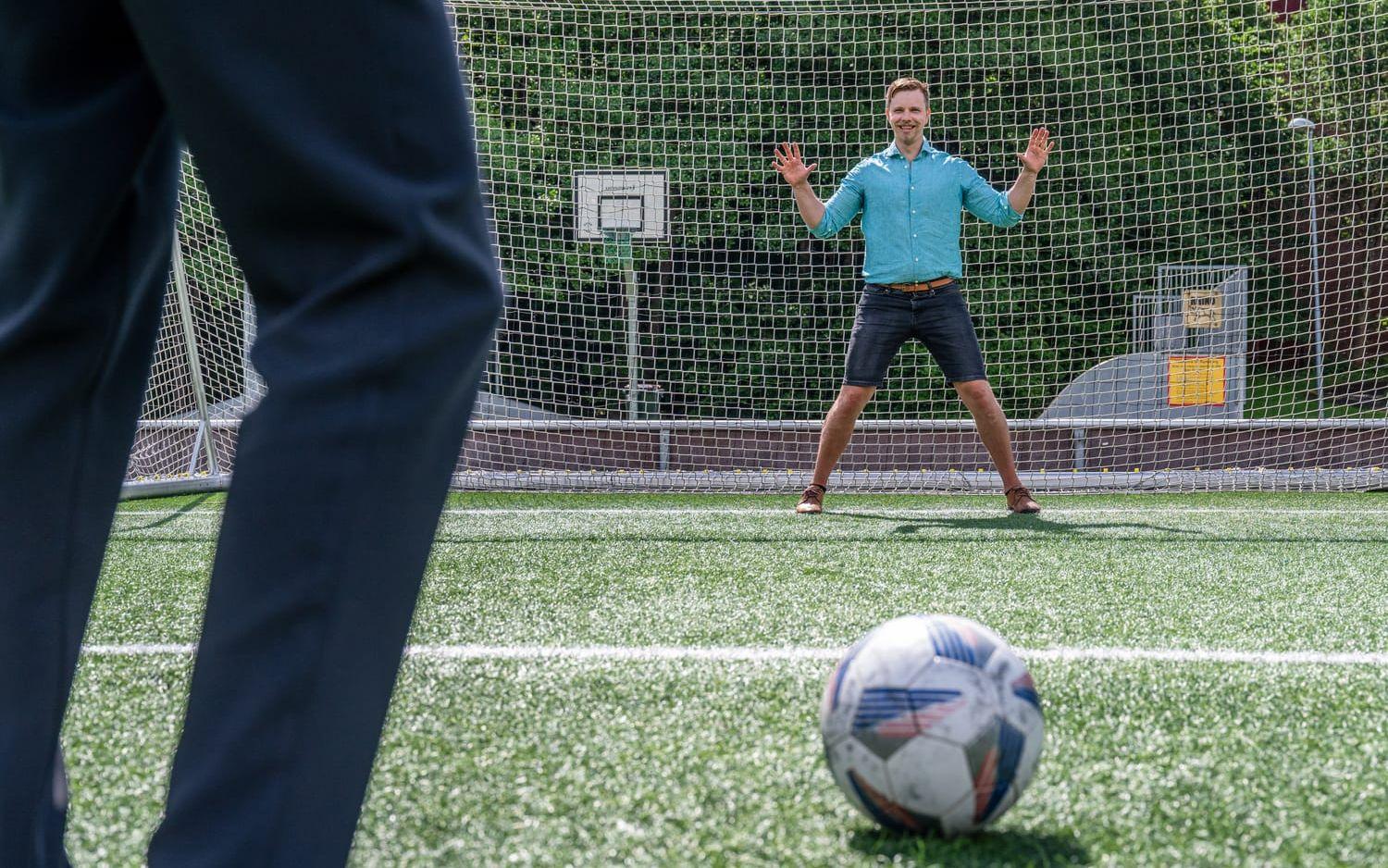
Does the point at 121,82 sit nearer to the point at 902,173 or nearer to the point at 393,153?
the point at 393,153

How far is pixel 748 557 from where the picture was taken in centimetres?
385

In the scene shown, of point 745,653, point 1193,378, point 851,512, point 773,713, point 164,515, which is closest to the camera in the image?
point 773,713

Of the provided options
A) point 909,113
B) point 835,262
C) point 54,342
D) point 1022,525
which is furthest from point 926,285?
point 835,262

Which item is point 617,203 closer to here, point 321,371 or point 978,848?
point 978,848

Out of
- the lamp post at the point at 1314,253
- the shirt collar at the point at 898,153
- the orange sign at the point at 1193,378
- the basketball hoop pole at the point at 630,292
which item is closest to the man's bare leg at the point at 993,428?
the shirt collar at the point at 898,153

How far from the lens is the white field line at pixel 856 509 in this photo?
5.54 metres

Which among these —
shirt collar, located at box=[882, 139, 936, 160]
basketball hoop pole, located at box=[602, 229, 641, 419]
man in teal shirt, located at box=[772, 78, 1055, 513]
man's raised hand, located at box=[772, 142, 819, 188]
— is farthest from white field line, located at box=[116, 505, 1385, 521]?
basketball hoop pole, located at box=[602, 229, 641, 419]

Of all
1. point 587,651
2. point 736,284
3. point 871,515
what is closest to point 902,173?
point 871,515

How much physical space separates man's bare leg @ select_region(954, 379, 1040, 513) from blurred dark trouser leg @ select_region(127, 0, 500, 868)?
490 cm

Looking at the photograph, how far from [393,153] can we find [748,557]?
3.12 meters

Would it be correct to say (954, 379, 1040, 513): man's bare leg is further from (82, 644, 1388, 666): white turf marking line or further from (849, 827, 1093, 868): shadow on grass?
(849, 827, 1093, 868): shadow on grass

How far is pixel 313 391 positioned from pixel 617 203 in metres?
8.10

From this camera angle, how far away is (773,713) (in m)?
1.82

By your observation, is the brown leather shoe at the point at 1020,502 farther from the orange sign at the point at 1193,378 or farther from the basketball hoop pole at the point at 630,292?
the orange sign at the point at 1193,378
